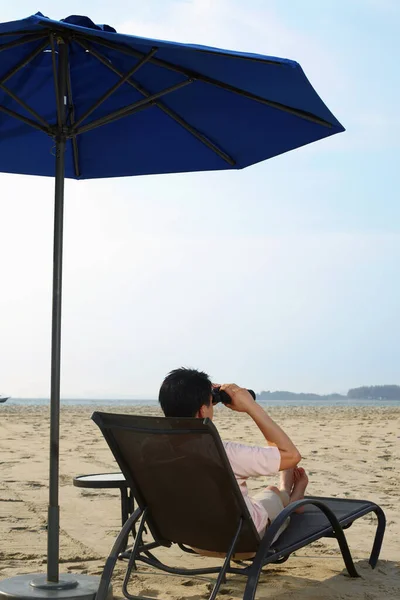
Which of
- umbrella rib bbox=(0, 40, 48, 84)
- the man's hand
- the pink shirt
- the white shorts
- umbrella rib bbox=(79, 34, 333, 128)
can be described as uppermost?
umbrella rib bbox=(0, 40, 48, 84)

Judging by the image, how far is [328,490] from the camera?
23.9ft

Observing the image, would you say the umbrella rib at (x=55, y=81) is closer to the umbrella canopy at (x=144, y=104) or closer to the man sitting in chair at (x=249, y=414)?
the umbrella canopy at (x=144, y=104)

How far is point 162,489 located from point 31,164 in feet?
9.34

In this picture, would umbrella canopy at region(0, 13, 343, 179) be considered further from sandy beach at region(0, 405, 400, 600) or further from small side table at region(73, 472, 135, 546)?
sandy beach at region(0, 405, 400, 600)

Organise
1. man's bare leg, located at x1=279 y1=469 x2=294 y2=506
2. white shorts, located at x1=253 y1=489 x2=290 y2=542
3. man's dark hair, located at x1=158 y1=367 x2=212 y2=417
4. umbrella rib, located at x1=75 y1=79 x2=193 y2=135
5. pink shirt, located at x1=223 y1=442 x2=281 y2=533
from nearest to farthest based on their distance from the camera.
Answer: man's dark hair, located at x1=158 y1=367 x2=212 y2=417 → pink shirt, located at x1=223 y1=442 x2=281 y2=533 → white shorts, located at x1=253 y1=489 x2=290 y2=542 → umbrella rib, located at x1=75 y1=79 x2=193 y2=135 → man's bare leg, located at x1=279 y1=469 x2=294 y2=506

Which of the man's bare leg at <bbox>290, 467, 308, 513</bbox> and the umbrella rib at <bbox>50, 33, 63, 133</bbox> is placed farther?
the man's bare leg at <bbox>290, 467, 308, 513</bbox>

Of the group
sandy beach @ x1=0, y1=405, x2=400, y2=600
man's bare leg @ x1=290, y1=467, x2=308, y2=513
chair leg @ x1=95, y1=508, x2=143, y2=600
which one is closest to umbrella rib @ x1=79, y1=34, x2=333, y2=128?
man's bare leg @ x1=290, y1=467, x2=308, y2=513

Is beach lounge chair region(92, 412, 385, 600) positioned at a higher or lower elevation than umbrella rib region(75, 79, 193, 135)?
lower

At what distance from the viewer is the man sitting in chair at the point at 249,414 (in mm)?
3445

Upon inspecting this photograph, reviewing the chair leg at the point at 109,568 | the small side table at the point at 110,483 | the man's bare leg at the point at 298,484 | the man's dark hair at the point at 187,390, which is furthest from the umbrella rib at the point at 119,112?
the man's bare leg at the point at 298,484

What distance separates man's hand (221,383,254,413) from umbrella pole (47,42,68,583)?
0.83 m

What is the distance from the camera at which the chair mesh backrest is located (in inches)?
130

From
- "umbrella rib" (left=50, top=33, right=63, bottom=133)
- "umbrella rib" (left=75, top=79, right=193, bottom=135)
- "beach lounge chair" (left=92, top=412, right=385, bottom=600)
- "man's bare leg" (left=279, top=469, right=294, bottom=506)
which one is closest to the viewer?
"beach lounge chair" (left=92, top=412, right=385, bottom=600)

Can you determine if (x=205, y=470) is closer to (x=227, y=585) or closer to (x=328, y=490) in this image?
(x=227, y=585)
